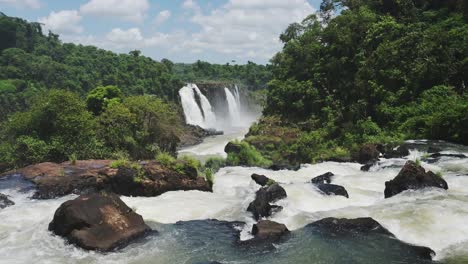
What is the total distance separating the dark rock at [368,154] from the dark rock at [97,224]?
53.7ft

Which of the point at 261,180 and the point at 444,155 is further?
the point at 444,155

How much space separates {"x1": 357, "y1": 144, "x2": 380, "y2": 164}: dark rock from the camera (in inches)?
1034

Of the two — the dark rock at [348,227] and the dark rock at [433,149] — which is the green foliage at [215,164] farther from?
the dark rock at [348,227]

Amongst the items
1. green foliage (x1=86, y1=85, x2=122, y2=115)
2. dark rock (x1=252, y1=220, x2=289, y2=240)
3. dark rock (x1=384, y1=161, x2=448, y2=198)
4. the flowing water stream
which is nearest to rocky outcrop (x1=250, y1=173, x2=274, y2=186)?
the flowing water stream

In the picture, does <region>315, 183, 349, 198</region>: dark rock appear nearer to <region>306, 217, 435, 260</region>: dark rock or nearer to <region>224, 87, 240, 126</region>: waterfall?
<region>306, 217, 435, 260</region>: dark rock

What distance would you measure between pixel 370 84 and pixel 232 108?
39.4 meters

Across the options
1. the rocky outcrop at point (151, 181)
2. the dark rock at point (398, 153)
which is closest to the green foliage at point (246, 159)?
the dark rock at point (398, 153)

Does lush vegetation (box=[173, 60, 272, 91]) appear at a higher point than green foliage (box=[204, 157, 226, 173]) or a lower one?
higher

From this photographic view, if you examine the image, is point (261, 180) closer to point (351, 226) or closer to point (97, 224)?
point (351, 226)

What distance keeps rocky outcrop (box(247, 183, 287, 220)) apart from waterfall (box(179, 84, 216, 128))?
49.6 metres

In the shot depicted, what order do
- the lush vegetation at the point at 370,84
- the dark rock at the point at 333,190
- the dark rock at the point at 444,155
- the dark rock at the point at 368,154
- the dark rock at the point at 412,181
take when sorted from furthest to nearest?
1. the lush vegetation at the point at 370,84
2. the dark rock at the point at 368,154
3. the dark rock at the point at 444,155
4. the dark rock at the point at 333,190
5. the dark rock at the point at 412,181

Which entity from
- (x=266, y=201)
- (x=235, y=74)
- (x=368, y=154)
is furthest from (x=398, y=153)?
(x=235, y=74)

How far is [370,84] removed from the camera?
38406mm

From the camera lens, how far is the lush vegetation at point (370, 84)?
32531mm
